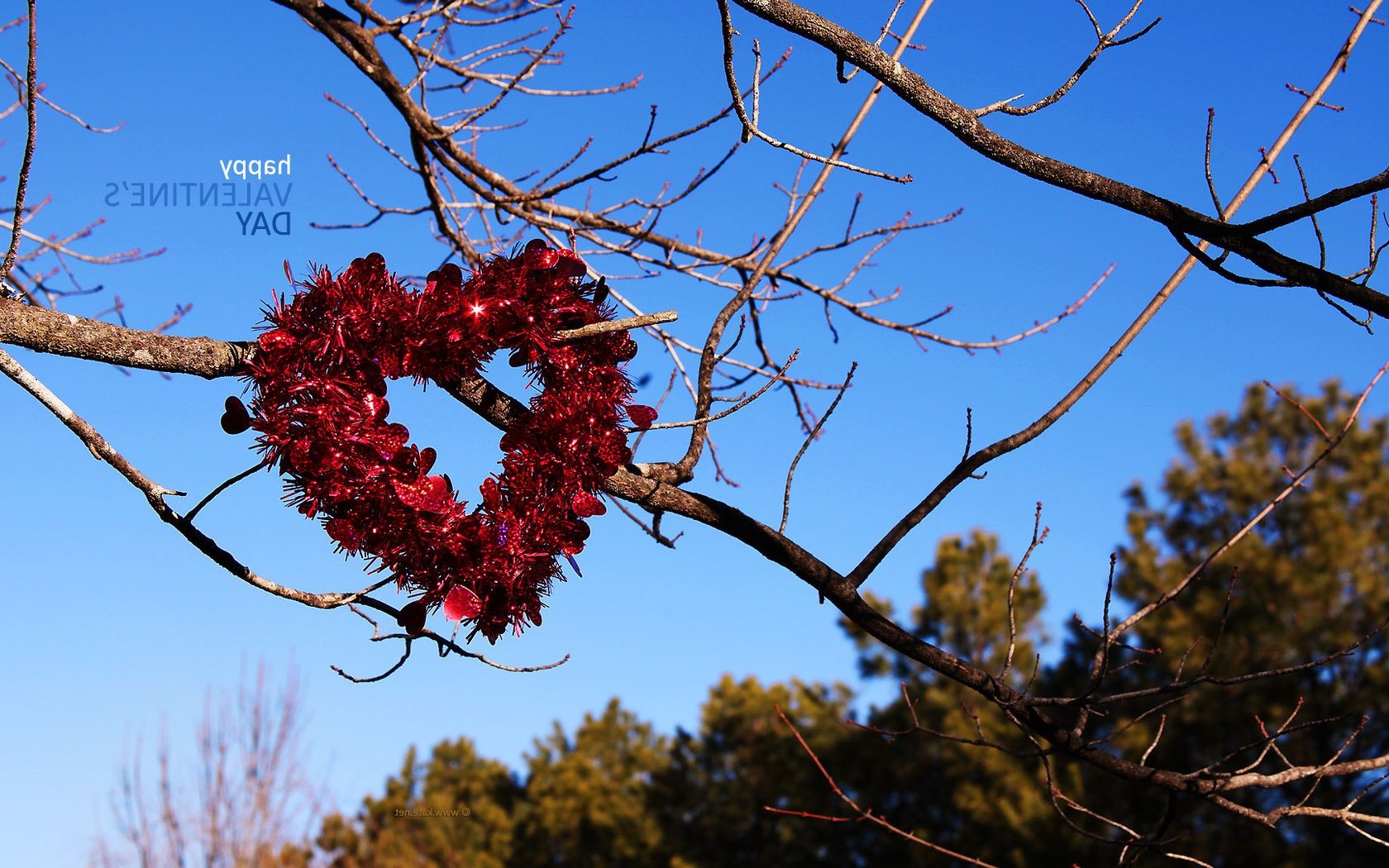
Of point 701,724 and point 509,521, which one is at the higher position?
point 701,724

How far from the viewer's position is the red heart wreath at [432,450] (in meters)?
2.16

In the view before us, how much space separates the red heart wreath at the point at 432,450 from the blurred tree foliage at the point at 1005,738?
584 cm

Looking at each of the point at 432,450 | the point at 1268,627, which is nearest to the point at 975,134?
the point at 432,450

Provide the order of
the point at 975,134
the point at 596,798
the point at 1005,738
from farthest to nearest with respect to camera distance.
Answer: the point at 596,798
the point at 1005,738
the point at 975,134

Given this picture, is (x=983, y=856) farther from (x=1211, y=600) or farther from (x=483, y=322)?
(x=483, y=322)

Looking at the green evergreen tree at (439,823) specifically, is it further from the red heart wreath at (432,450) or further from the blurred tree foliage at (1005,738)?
the red heart wreath at (432,450)

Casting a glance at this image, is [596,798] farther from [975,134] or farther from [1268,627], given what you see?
[975,134]

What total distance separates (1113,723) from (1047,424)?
35.5ft

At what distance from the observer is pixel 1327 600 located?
37.8ft

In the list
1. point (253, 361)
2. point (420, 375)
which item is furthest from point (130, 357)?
point (420, 375)

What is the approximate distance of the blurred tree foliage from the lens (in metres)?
11.0

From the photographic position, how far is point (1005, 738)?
42.1ft

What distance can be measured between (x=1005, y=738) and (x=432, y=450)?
466 inches

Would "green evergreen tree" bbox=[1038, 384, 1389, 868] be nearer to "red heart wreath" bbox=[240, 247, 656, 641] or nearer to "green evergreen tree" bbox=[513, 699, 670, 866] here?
"green evergreen tree" bbox=[513, 699, 670, 866]
